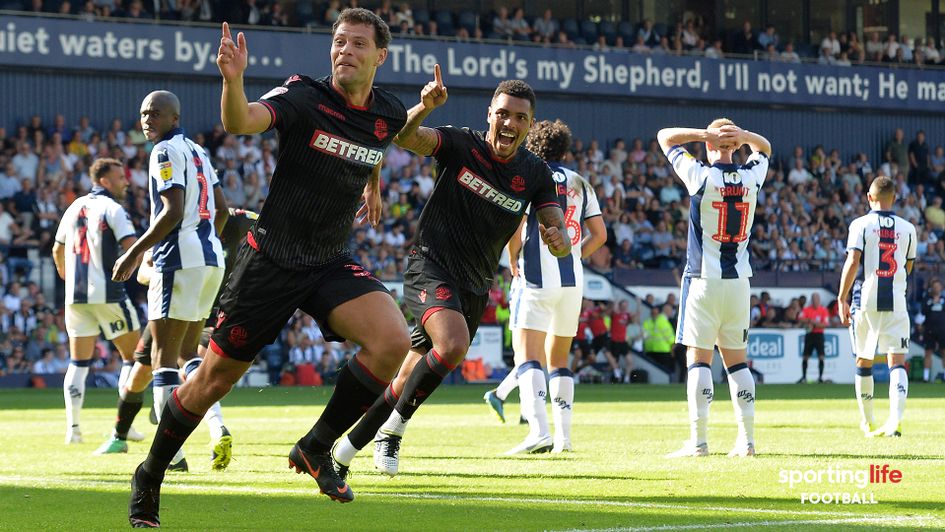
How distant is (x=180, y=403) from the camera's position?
6.55 metres

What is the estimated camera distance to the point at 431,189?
898 inches

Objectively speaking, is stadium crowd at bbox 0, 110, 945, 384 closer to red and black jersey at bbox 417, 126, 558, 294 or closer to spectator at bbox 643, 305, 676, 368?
spectator at bbox 643, 305, 676, 368

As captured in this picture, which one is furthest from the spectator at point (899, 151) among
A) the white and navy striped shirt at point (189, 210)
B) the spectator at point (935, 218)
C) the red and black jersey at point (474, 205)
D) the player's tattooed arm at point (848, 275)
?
the red and black jersey at point (474, 205)

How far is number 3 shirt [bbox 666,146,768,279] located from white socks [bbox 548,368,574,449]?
131 cm

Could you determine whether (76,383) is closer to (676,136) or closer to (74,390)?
(74,390)

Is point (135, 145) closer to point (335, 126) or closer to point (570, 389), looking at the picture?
point (570, 389)

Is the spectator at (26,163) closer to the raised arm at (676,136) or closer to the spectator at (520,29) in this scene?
the spectator at (520,29)

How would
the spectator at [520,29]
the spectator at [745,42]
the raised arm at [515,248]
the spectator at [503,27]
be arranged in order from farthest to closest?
1. the spectator at [745,42]
2. the spectator at [520,29]
3. the spectator at [503,27]
4. the raised arm at [515,248]

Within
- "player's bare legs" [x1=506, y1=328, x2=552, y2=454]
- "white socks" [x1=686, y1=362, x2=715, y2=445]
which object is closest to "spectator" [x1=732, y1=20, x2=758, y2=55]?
"player's bare legs" [x1=506, y1=328, x2=552, y2=454]

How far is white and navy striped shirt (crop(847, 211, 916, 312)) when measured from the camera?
1365 cm

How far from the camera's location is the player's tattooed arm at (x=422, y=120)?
7297 mm

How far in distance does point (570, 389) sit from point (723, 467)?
2052 mm

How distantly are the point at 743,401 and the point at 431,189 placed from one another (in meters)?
12.9

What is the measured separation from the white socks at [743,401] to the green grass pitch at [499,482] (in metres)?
0.30
